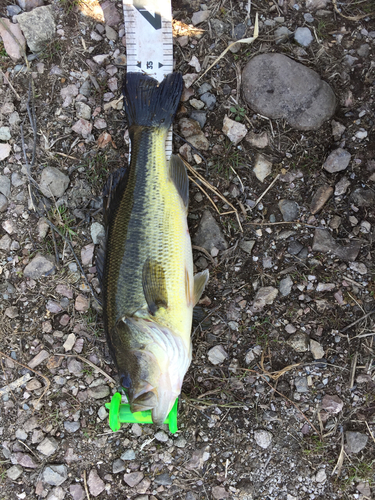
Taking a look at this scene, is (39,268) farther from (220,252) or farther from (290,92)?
(290,92)

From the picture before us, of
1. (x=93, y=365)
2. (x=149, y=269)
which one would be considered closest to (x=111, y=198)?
(x=149, y=269)

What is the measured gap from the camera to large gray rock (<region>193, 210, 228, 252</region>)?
3344 millimetres

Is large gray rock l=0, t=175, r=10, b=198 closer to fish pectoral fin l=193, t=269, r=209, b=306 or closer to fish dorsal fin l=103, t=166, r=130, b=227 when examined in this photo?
fish dorsal fin l=103, t=166, r=130, b=227

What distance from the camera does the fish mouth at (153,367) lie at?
2.63 meters

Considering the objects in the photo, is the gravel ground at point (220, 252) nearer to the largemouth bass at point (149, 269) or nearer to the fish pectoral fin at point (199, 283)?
the fish pectoral fin at point (199, 283)

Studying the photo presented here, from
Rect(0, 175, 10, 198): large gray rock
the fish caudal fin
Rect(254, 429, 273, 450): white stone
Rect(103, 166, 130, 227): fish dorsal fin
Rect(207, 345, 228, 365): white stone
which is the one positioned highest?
the fish caudal fin

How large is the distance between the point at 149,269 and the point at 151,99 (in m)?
1.63

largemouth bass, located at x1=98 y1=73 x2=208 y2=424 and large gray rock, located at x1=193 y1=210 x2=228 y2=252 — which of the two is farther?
large gray rock, located at x1=193 y1=210 x2=228 y2=252

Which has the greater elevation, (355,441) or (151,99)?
(151,99)

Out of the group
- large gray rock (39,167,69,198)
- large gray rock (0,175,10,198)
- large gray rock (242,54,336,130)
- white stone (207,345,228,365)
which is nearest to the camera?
large gray rock (242,54,336,130)

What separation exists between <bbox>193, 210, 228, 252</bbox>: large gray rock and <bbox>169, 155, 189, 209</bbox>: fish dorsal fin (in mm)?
326

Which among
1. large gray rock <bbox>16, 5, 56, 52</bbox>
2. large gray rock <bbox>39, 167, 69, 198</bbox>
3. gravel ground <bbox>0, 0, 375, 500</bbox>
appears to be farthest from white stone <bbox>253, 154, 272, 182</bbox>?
large gray rock <bbox>16, 5, 56, 52</bbox>

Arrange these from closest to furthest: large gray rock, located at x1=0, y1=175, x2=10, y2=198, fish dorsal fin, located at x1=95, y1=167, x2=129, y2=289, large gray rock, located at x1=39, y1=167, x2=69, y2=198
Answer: fish dorsal fin, located at x1=95, y1=167, x2=129, y2=289 < large gray rock, located at x1=39, y1=167, x2=69, y2=198 < large gray rock, located at x1=0, y1=175, x2=10, y2=198

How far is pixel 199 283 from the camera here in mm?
3098
